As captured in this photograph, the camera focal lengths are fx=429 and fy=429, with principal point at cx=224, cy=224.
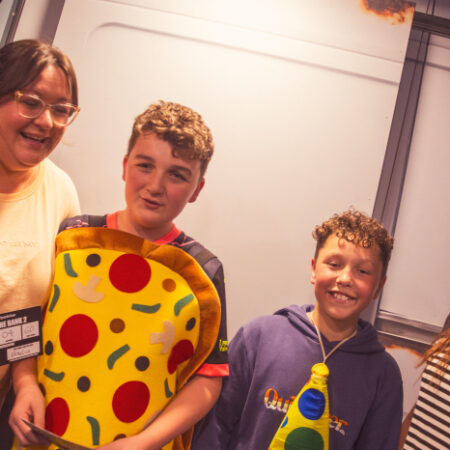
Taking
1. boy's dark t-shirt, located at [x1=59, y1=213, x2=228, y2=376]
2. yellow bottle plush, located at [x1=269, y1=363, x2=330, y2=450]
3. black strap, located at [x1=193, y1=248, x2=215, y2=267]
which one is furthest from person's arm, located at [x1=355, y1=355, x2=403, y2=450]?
black strap, located at [x1=193, y1=248, x2=215, y2=267]

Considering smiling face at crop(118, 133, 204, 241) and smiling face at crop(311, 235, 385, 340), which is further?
smiling face at crop(311, 235, 385, 340)

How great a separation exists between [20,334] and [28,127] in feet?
1.70

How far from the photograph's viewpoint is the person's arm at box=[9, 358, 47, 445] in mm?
989

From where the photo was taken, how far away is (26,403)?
3.34 feet

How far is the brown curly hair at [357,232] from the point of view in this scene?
1.25 m

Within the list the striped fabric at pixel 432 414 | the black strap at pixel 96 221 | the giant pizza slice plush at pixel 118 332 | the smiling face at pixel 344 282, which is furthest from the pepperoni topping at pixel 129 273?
the striped fabric at pixel 432 414

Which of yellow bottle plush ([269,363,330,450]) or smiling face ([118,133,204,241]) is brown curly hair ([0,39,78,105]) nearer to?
smiling face ([118,133,204,241])

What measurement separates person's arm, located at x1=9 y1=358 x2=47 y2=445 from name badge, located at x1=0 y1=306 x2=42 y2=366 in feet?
0.14

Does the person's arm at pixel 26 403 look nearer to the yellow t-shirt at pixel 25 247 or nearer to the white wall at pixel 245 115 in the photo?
the yellow t-shirt at pixel 25 247

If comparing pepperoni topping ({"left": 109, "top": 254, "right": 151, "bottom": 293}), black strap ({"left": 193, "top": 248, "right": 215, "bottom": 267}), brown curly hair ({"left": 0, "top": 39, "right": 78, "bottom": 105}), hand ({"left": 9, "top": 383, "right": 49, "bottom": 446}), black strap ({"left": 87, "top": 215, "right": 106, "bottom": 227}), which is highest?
brown curly hair ({"left": 0, "top": 39, "right": 78, "bottom": 105})

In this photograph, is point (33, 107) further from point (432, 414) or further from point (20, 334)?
point (432, 414)

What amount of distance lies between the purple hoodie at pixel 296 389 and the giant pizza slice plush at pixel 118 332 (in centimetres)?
17

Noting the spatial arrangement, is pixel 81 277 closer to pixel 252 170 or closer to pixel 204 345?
pixel 204 345

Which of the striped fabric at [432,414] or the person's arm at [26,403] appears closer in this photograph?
the person's arm at [26,403]
